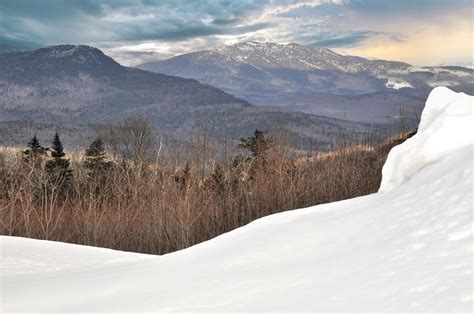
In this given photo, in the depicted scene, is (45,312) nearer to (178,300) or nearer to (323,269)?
(178,300)

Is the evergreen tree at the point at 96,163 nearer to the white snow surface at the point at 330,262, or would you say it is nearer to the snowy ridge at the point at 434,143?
the white snow surface at the point at 330,262

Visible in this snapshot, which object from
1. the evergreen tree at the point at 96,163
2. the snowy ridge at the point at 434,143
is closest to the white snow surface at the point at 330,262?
the snowy ridge at the point at 434,143

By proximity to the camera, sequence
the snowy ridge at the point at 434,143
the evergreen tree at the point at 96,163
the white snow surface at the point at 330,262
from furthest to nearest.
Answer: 1. the evergreen tree at the point at 96,163
2. the snowy ridge at the point at 434,143
3. the white snow surface at the point at 330,262

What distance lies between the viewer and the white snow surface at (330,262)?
2.10 m

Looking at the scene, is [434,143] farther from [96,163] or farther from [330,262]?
[96,163]

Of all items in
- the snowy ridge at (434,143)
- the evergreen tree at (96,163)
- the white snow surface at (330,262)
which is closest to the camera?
the white snow surface at (330,262)

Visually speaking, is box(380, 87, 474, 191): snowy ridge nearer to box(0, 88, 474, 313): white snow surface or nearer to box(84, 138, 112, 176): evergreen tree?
box(0, 88, 474, 313): white snow surface

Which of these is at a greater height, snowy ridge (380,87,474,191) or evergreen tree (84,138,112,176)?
snowy ridge (380,87,474,191)

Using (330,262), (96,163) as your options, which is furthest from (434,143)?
(96,163)

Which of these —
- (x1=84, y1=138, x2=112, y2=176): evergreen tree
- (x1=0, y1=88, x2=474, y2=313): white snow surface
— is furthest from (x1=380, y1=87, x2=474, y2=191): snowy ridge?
(x1=84, y1=138, x2=112, y2=176): evergreen tree

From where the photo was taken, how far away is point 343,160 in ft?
24.0

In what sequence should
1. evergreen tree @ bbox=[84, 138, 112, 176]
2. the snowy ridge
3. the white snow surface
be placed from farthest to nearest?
evergreen tree @ bbox=[84, 138, 112, 176] → the snowy ridge → the white snow surface

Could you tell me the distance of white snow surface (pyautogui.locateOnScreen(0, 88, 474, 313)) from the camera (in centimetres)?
210

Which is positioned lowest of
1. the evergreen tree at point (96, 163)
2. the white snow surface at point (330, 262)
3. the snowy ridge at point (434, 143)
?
the evergreen tree at point (96, 163)
